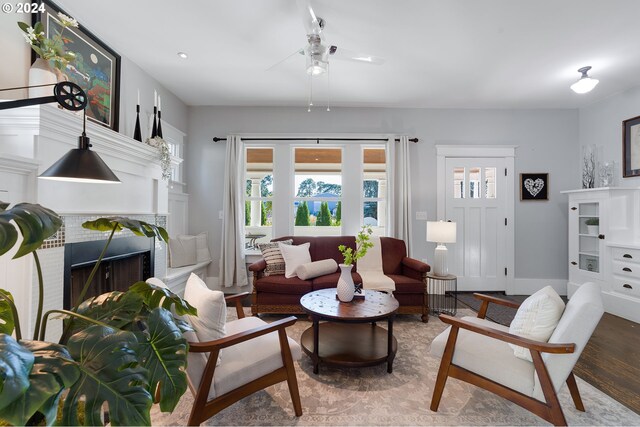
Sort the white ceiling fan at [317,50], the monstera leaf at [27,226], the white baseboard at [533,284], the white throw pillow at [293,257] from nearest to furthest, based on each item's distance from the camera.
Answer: the monstera leaf at [27,226] → the white ceiling fan at [317,50] → the white throw pillow at [293,257] → the white baseboard at [533,284]

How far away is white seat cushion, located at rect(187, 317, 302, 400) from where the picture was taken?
4.61 feet

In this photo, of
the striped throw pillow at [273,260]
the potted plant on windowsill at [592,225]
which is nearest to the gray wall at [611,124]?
the potted plant on windowsill at [592,225]

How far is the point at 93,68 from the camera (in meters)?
2.38

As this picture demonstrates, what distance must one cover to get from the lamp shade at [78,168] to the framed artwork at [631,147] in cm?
543

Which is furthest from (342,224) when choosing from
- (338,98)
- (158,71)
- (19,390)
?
(19,390)

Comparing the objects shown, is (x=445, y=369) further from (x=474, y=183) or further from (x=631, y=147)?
(x=631, y=147)

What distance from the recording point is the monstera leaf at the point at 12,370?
504 millimetres

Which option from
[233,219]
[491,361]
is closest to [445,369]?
[491,361]

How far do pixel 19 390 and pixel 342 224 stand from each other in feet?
12.4

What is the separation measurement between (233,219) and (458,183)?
11.4 ft

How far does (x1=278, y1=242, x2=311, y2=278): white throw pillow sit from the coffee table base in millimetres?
809

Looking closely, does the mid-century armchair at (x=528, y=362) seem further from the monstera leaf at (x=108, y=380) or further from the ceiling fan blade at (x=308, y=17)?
the ceiling fan blade at (x=308, y=17)

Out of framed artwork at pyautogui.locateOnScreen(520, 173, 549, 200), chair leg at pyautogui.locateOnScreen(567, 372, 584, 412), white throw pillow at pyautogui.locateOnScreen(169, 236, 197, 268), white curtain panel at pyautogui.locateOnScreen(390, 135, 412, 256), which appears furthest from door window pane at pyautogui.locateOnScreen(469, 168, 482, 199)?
white throw pillow at pyautogui.locateOnScreen(169, 236, 197, 268)

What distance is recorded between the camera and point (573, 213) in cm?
380
